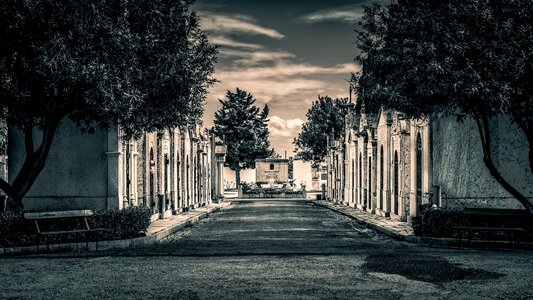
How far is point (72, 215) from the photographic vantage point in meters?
A: 17.4

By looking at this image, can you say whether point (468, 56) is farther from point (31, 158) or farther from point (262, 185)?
point (262, 185)

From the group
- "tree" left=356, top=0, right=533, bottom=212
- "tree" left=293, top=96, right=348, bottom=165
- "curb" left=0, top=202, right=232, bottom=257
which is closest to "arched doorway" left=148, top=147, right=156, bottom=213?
"curb" left=0, top=202, right=232, bottom=257

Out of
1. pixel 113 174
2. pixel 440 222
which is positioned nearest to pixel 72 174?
pixel 113 174

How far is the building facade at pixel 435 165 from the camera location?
21578 millimetres

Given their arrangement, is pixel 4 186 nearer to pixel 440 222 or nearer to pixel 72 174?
pixel 72 174

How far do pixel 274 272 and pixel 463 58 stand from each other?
886 centimetres

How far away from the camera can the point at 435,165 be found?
80.4ft

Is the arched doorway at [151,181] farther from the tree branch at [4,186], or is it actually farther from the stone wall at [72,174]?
the tree branch at [4,186]

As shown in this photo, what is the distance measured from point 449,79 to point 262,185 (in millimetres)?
63565

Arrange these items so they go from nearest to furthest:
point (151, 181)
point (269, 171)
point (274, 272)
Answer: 1. point (274, 272)
2. point (151, 181)
3. point (269, 171)

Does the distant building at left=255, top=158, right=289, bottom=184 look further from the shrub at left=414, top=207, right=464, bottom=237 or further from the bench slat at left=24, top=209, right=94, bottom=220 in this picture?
the bench slat at left=24, top=209, right=94, bottom=220

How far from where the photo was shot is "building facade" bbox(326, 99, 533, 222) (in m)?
21.6

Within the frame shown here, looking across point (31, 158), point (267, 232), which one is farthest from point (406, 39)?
point (31, 158)

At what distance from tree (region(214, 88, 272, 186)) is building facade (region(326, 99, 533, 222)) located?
5551cm
